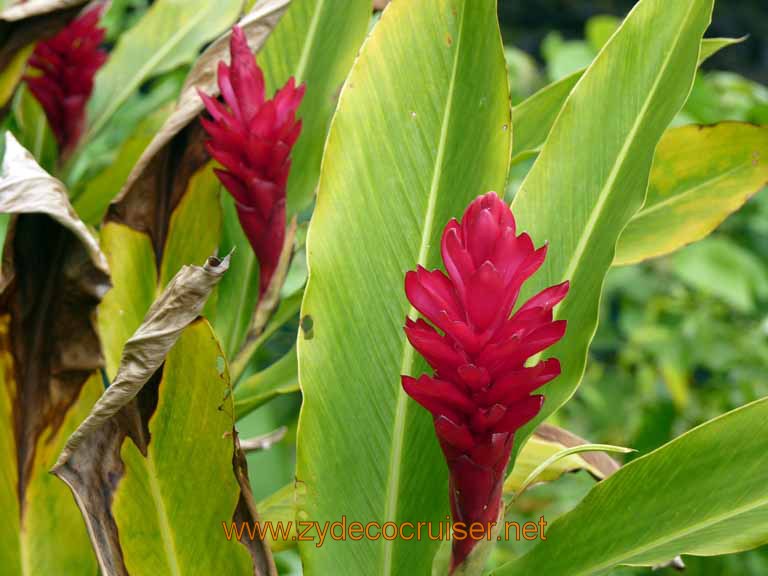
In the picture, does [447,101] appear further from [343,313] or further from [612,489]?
[612,489]

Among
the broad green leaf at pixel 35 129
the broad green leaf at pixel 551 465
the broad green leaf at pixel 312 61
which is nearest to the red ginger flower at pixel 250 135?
the broad green leaf at pixel 312 61

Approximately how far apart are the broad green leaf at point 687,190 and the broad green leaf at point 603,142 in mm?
284

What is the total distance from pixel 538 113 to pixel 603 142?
0.87 feet

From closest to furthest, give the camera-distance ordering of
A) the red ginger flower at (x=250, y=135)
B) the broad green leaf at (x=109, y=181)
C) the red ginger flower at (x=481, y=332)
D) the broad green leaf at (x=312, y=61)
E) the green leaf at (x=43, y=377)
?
the red ginger flower at (x=481, y=332)
the green leaf at (x=43, y=377)
the red ginger flower at (x=250, y=135)
the broad green leaf at (x=312, y=61)
the broad green leaf at (x=109, y=181)

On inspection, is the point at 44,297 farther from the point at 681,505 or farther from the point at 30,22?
the point at 681,505

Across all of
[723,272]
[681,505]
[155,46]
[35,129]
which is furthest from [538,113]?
[723,272]

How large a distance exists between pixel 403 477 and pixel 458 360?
0.19 meters

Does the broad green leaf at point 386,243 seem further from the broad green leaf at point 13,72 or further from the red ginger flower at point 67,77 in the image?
the red ginger flower at point 67,77

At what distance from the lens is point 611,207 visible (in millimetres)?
804

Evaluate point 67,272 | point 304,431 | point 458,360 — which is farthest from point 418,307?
point 67,272

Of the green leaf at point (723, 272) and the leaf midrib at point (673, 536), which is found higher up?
the leaf midrib at point (673, 536)

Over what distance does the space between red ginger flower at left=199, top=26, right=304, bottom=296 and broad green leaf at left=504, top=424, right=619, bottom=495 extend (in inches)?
14.0

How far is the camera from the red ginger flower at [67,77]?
1.33m

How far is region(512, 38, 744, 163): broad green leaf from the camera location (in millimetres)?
1060
